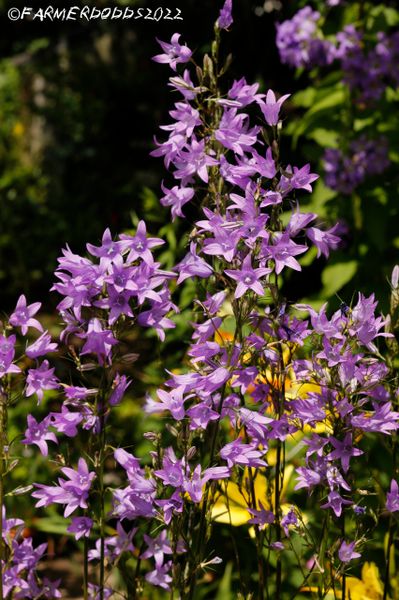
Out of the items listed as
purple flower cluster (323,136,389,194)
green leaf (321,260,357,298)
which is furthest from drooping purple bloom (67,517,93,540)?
purple flower cluster (323,136,389,194)

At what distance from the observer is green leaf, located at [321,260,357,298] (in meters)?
3.17

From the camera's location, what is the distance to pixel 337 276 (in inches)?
126

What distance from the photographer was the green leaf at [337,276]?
3.17 metres

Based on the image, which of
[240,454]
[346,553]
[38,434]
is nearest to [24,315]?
[38,434]

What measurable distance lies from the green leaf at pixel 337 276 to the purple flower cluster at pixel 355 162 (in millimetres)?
326

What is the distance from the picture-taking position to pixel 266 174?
4.86ft

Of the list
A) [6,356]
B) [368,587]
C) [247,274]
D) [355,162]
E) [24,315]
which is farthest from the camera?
[355,162]

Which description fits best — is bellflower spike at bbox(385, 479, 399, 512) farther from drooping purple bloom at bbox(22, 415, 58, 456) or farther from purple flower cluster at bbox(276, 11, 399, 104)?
purple flower cluster at bbox(276, 11, 399, 104)

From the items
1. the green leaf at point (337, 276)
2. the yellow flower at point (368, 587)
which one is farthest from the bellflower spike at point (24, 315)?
the green leaf at point (337, 276)

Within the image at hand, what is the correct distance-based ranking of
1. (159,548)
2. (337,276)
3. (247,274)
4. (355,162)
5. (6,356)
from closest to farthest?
(247,274)
(6,356)
(159,548)
(337,276)
(355,162)

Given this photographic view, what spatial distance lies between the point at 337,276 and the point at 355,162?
0.48m

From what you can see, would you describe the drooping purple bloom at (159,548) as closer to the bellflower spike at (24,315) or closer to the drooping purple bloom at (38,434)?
the drooping purple bloom at (38,434)

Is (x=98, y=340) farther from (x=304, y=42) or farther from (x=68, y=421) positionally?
(x=304, y=42)

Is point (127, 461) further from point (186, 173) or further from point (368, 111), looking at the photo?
point (368, 111)
